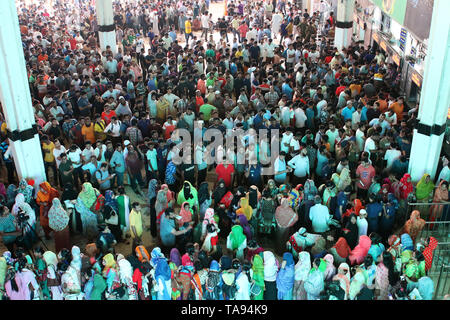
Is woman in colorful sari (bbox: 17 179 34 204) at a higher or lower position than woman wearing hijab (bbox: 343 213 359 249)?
higher

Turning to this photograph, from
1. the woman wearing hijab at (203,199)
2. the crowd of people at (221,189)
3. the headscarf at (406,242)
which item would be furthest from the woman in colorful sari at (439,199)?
the woman wearing hijab at (203,199)

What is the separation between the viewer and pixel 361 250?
6887 millimetres

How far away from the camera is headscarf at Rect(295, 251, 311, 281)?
644cm

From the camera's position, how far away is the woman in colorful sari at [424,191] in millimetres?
8352

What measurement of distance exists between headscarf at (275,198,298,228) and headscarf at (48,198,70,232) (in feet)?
10.8

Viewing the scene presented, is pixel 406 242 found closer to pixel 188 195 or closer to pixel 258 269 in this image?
pixel 258 269

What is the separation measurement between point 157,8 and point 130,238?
52.5 ft

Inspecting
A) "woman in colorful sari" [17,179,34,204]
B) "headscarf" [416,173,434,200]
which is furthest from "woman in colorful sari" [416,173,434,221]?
"woman in colorful sari" [17,179,34,204]

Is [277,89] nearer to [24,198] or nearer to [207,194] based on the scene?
[207,194]

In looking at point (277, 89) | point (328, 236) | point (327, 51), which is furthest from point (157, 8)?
point (328, 236)

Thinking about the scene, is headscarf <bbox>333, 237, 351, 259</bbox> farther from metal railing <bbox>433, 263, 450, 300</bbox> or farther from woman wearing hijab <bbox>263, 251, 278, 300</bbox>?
metal railing <bbox>433, 263, 450, 300</bbox>

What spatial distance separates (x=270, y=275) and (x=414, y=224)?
2575 millimetres

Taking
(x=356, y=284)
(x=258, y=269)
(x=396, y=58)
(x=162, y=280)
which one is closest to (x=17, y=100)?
(x=162, y=280)

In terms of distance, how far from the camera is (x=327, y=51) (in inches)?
591
